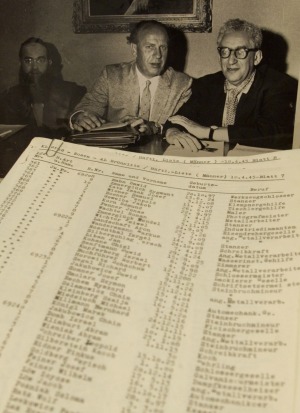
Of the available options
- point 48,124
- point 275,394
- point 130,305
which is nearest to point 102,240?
point 130,305

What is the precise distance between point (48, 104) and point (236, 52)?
0.98ft

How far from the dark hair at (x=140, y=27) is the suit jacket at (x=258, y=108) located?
95 mm

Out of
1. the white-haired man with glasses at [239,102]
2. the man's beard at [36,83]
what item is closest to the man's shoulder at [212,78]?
the white-haired man with glasses at [239,102]

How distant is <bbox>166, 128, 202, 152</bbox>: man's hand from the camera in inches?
25.9

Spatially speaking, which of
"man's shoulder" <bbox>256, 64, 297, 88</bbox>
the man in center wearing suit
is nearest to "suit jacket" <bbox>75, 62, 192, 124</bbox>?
the man in center wearing suit

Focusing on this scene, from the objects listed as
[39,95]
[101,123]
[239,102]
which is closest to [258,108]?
[239,102]

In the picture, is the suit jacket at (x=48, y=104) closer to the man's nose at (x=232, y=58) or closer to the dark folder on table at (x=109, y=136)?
the dark folder on table at (x=109, y=136)

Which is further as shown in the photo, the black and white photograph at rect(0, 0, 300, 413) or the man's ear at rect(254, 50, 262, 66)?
the man's ear at rect(254, 50, 262, 66)

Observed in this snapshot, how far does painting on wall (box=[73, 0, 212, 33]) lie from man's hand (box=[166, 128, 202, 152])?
147 millimetres

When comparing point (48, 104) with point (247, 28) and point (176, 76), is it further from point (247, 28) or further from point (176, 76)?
point (247, 28)

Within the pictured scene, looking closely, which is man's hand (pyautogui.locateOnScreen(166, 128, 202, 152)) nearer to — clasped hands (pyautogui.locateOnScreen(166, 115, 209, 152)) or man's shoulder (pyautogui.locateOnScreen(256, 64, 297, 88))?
clasped hands (pyautogui.locateOnScreen(166, 115, 209, 152))

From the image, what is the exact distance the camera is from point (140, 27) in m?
0.67

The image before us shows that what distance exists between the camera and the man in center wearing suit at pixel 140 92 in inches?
26.8

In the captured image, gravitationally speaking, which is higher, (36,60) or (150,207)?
(36,60)
